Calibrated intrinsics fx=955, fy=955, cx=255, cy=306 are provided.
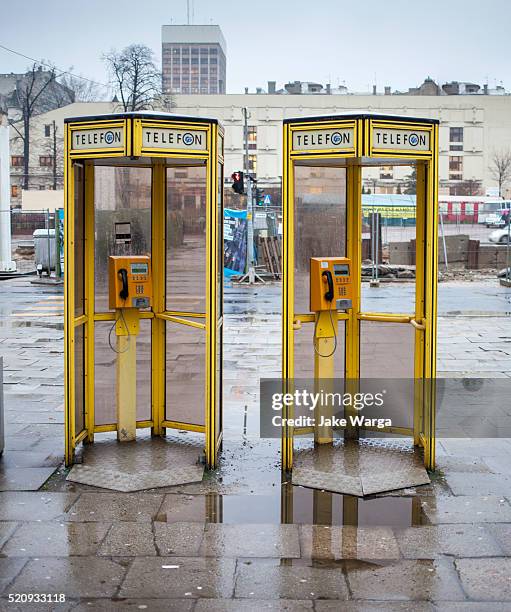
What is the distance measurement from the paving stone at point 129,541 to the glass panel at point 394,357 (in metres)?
2.94

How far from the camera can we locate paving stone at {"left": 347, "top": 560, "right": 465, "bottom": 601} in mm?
5211

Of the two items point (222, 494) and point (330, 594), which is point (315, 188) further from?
point (330, 594)

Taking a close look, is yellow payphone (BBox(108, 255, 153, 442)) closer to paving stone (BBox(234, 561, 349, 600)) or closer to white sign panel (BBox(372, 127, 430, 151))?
white sign panel (BBox(372, 127, 430, 151))

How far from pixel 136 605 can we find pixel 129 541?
0.98m

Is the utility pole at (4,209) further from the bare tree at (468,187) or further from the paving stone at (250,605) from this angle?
the bare tree at (468,187)

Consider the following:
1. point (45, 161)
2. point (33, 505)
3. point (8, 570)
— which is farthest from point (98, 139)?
point (45, 161)

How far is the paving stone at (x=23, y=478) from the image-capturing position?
7.12 metres

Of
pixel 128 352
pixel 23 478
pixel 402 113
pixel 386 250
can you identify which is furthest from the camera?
pixel 402 113

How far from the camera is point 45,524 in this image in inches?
249

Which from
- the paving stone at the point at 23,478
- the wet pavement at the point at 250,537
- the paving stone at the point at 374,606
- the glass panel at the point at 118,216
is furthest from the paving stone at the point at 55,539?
the glass panel at the point at 118,216

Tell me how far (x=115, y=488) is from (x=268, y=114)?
80789mm

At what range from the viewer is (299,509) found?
6707 mm

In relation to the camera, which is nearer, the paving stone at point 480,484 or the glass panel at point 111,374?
the paving stone at point 480,484

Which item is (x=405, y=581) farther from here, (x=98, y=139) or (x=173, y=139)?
(x=98, y=139)
